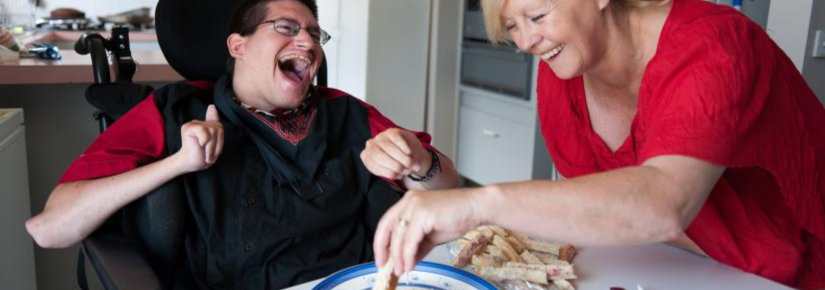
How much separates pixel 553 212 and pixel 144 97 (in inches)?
41.6

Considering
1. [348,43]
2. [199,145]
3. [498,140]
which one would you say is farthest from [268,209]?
[348,43]

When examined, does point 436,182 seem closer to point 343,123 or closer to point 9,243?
point 343,123

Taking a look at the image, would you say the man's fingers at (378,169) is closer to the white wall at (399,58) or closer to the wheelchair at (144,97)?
the wheelchair at (144,97)

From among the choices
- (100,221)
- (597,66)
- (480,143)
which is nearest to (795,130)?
(597,66)

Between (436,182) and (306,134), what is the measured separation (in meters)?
0.29

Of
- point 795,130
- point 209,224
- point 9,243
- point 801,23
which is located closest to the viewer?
point 795,130

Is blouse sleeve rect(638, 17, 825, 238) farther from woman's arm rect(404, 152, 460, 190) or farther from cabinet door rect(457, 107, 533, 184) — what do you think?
cabinet door rect(457, 107, 533, 184)

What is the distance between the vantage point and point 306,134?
1.45m

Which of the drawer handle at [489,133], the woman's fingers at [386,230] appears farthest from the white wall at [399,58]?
the woman's fingers at [386,230]

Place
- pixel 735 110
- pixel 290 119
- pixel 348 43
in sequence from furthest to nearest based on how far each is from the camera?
pixel 348 43
pixel 290 119
pixel 735 110

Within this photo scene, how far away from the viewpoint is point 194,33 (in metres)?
1.56

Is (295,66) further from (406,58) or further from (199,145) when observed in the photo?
Result: (406,58)

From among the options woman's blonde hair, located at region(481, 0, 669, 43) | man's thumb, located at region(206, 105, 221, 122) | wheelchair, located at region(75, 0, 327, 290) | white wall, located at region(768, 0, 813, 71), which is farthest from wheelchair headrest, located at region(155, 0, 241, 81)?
white wall, located at region(768, 0, 813, 71)

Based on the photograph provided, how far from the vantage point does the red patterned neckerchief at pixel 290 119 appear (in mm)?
1441
